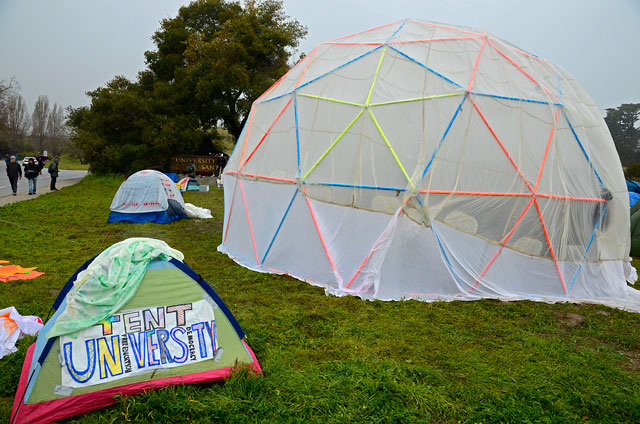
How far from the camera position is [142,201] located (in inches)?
496

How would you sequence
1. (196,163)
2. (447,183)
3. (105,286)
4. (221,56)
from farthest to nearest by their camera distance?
(196,163)
(221,56)
(447,183)
(105,286)

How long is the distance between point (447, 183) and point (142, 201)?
31.1 ft

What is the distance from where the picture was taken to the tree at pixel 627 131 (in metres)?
26.2

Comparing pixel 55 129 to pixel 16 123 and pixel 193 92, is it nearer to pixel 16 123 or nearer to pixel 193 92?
pixel 16 123

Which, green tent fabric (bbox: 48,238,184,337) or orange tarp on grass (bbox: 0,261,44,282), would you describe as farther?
orange tarp on grass (bbox: 0,261,44,282)

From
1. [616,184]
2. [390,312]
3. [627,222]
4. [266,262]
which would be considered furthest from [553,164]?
[266,262]

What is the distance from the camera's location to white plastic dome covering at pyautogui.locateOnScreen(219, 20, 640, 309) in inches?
263

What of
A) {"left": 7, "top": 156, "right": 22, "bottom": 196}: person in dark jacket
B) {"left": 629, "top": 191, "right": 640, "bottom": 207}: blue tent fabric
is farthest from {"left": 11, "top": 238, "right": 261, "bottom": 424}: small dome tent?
{"left": 7, "top": 156, "right": 22, "bottom": 196}: person in dark jacket

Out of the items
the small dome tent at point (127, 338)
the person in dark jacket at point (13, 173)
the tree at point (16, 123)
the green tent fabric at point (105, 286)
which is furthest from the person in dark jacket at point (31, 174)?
the tree at point (16, 123)

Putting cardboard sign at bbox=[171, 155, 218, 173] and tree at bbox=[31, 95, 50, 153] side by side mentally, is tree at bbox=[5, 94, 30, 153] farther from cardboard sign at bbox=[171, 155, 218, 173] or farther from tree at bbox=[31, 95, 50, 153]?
cardboard sign at bbox=[171, 155, 218, 173]

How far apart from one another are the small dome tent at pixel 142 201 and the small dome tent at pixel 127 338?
8882 millimetres

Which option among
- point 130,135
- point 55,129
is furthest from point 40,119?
point 130,135

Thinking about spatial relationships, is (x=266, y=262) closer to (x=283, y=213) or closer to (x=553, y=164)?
(x=283, y=213)

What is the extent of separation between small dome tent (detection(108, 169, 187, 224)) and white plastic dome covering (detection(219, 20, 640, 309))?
5883 millimetres
